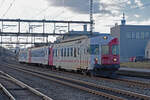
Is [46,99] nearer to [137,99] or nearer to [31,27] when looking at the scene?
[137,99]

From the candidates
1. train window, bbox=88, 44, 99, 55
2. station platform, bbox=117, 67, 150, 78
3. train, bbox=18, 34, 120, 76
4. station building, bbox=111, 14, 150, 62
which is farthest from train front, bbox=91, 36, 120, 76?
station building, bbox=111, 14, 150, 62

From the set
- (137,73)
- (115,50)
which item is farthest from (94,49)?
(137,73)

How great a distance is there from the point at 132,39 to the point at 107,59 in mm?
54430

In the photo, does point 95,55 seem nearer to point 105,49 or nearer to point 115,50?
point 105,49

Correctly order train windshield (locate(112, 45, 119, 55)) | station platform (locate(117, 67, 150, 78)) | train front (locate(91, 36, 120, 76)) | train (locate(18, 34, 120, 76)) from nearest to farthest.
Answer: train front (locate(91, 36, 120, 76)) → train (locate(18, 34, 120, 76)) → train windshield (locate(112, 45, 119, 55)) → station platform (locate(117, 67, 150, 78))

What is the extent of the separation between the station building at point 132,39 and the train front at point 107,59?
52.1 meters

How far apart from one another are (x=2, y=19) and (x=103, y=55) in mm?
28820

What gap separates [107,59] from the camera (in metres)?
21.8

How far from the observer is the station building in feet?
243

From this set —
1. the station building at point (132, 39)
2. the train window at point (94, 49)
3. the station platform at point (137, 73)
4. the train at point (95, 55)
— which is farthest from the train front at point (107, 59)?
the station building at point (132, 39)

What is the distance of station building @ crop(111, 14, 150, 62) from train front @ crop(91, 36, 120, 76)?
171 ft

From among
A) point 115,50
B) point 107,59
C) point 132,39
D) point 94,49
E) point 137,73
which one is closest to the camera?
point 107,59

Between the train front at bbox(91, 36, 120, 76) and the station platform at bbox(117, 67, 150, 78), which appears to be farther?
the station platform at bbox(117, 67, 150, 78)

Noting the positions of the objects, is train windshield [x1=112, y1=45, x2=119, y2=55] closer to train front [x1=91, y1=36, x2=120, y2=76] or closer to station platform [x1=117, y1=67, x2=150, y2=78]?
train front [x1=91, y1=36, x2=120, y2=76]
